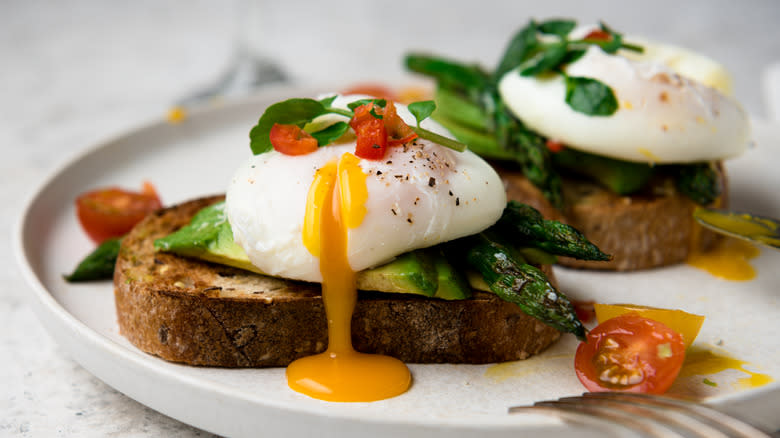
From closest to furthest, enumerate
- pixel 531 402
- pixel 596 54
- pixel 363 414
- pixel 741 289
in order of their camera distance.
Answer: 1. pixel 363 414
2. pixel 531 402
3. pixel 741 289
4. pixel 596 54

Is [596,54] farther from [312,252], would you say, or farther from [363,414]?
[363,414]

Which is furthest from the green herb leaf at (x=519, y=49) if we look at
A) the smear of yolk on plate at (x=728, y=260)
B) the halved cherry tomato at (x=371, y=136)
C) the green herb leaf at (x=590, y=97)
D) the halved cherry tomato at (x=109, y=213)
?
the halved cherry tomato at (x=109, y=213)

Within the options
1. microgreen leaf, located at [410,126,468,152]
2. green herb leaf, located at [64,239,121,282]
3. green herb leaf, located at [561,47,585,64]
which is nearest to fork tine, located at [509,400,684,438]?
microgreen leaf, located at [410,126,468,152]

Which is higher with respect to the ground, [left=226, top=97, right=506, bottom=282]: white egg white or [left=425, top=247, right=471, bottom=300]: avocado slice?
[left=226, top=97, right=506, bottom=282]: white egg white

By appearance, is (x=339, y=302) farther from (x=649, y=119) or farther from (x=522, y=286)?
(x=649, y=119)

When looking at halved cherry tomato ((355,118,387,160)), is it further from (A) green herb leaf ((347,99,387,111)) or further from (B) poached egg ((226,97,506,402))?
(A) green herb leaf ((347,99,387,111))

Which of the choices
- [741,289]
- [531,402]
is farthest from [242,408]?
[741,289]
